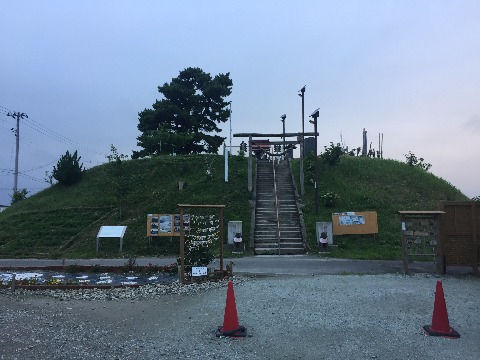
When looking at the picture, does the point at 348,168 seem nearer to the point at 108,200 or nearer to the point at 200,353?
the point at 108,200

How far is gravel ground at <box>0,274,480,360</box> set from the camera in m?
5.92

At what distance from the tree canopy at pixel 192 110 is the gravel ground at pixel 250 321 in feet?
104

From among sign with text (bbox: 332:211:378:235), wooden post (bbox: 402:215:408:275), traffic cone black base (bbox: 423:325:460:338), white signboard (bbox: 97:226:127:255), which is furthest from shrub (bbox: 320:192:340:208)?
traffic cone black base (bbox: 423:325:460:338)

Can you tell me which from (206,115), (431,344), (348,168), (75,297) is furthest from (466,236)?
(206,115)

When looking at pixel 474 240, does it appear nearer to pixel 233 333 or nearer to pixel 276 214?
pixel 233 333

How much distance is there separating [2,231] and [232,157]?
49.0 ft

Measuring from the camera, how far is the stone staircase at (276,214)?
19.0 meters

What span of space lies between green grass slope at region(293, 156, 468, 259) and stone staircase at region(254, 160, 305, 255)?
29.4 inches

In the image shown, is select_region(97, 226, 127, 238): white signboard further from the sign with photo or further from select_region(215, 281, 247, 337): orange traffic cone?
select_region(215, 281, 247, 337): orange traffic cone

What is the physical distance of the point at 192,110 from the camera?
45156 millimetres

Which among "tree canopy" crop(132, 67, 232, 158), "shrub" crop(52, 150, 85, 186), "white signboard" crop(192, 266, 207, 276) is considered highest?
"tree canopy" crop(132, 67, 232, 158)

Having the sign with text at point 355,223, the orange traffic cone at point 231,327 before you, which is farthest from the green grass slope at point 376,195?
the orange traffic cone at point 231,327

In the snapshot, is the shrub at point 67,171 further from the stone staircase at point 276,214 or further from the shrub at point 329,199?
the shrub at point 329,199

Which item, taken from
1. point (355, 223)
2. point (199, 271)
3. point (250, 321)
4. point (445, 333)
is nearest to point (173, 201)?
point (355, 223)
